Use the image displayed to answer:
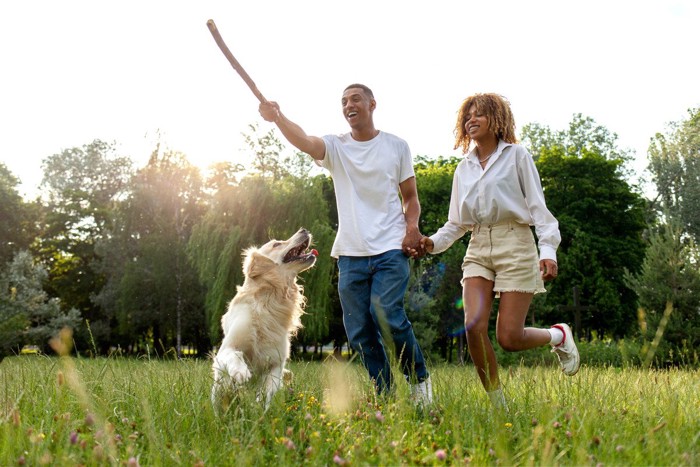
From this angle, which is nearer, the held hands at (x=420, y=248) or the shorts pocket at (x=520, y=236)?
the shorts pocket at (x=520, y=236)

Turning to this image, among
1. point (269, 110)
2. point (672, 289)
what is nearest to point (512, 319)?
point (269, 110)

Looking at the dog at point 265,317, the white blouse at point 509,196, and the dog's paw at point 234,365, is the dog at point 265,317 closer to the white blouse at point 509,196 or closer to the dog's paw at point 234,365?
the dog's paw at point 234,365

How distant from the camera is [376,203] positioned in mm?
5348

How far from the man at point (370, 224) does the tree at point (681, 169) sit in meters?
31.4

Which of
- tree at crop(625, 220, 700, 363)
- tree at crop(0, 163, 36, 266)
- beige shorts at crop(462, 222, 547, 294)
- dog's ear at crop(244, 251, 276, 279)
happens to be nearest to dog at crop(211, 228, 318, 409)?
dog's ear at crop(244, 251, 276, 279)

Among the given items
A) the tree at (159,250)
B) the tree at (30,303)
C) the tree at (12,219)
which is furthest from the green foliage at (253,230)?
the tree at (12,219)

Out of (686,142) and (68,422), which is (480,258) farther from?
(686,142)

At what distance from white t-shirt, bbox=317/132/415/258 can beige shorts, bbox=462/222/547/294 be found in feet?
2.05

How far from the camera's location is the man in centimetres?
511

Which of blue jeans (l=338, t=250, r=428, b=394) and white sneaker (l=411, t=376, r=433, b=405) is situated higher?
blue jeans (l=338, t=250, r=428, b=394)

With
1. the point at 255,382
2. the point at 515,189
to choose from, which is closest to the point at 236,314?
the point at 255,382

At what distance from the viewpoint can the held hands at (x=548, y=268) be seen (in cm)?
471

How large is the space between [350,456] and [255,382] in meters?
2.05

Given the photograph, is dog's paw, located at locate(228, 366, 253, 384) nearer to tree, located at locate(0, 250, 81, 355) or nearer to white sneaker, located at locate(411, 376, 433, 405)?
white sneaker, located at locate(411, 376, 433, 405)
